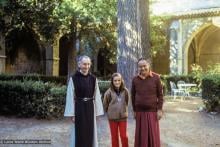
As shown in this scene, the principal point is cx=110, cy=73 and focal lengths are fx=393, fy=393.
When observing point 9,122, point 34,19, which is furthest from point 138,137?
point 34,19

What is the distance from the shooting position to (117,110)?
19.6 feet

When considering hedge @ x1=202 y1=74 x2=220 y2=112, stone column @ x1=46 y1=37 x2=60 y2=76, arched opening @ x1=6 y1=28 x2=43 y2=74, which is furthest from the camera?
arched opening @ x1=6 y1=28 x2=43 y2=74

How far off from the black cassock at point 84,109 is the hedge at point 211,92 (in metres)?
7.26

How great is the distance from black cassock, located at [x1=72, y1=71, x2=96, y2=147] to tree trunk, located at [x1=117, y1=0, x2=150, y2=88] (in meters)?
4.15

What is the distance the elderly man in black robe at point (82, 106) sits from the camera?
5629 millimetres

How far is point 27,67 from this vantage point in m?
26.2

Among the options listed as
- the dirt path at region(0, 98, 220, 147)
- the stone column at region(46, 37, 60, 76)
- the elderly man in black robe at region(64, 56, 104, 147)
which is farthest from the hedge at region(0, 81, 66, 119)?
the stone column at region(46, 37, 60, 76)

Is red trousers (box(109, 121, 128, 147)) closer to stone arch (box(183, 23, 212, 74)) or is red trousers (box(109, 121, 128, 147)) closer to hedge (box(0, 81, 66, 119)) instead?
hedge (box(0, 81, 66, 119))

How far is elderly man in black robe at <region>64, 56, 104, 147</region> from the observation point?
18.5ft

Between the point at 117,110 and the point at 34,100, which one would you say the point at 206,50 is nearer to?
the point at 34,100

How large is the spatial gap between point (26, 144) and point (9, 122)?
10.6 ft

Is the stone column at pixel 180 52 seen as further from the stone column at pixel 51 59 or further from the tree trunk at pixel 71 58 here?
the tree trunk at pixel 71 58

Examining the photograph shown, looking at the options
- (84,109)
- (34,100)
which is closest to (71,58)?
(34,100)

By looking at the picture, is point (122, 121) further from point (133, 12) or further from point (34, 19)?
point (34, 19)
